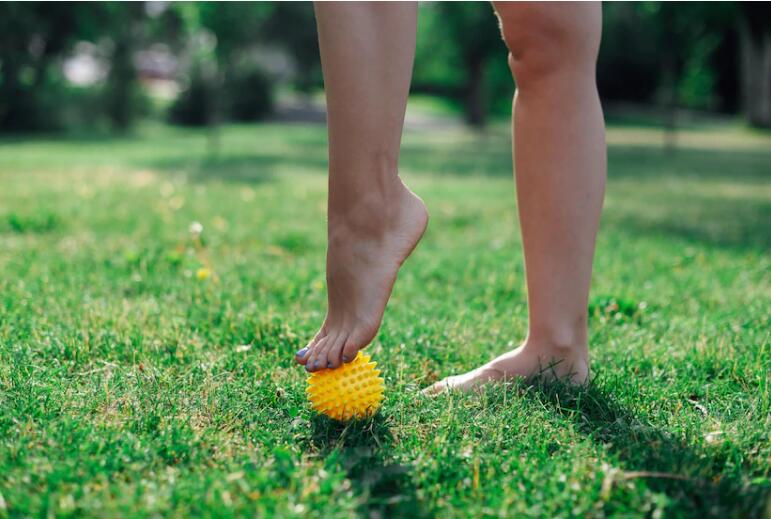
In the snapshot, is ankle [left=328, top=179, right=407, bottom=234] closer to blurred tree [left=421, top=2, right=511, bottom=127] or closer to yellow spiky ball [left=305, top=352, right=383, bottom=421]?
yellow spiky ball [left=305, top=352, right=383, bottom=421]

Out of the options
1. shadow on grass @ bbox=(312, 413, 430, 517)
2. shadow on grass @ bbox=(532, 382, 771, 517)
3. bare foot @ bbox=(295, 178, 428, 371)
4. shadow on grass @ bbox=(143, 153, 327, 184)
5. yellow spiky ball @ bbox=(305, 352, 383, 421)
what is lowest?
shadow on grass @ bbox=(143, 153, 327, 184)

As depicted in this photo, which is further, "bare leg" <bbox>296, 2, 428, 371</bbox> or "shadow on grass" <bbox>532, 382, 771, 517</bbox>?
"bare leg" <bbox>296, 2, 428, 371</bbox>

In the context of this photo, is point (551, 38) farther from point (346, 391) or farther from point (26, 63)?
point (26, 63)

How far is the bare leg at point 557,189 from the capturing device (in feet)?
6.35

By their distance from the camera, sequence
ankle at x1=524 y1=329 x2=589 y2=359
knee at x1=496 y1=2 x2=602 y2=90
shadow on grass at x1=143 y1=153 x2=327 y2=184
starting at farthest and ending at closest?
shadow on grass at x1=143 y1=153 x2=327 y2=184, ankle at x1=524 y1=329 x2=589 y2=359, knee at x1=496 y1=2 x2=602 y2=90

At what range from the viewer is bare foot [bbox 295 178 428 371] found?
1.74 meters

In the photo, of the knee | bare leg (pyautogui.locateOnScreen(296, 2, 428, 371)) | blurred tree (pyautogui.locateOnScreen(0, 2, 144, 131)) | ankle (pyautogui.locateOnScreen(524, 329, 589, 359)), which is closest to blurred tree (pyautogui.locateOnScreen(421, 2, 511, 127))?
blurred tree (pyautogui.locateOnScreen(0, 2, 144, 131))

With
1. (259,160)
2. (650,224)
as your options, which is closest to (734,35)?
(259,160)

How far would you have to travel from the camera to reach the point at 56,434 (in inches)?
61.1

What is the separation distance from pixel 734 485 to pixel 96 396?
1.34 meters

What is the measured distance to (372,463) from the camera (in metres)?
1.54

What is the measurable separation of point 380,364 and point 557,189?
66cm

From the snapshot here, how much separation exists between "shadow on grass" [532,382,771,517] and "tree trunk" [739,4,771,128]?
21.2 meters

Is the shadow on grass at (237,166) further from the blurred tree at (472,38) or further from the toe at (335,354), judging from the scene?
the blurred tree at (472,38)
